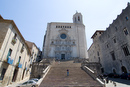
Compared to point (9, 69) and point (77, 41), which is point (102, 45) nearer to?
point (77, 41)

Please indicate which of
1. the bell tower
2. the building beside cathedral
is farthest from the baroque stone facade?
the bell tower

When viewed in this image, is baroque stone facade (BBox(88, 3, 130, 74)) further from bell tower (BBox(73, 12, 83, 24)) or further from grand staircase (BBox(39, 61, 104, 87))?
bell tower (BBox(73, 12, 83, 24))

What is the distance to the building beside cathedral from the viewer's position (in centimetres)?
3416

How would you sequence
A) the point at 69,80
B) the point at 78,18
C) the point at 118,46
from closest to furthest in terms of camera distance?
the point at 69,80, the point at 118,46, the point at 78,18

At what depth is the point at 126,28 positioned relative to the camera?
53.1 feet

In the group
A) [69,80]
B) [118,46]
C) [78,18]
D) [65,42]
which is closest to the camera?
[69,80]

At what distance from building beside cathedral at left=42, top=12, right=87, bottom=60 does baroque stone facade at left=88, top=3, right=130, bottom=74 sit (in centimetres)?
1286

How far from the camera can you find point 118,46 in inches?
733

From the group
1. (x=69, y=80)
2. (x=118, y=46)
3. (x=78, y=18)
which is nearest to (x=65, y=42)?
(x=78, y=18)

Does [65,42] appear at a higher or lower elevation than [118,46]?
higher

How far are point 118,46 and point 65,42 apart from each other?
22000mm

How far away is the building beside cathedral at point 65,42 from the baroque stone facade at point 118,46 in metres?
12.9

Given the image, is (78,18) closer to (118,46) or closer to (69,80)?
(118,46)

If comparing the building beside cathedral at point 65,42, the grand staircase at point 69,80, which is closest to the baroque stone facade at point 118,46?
the grand staircase at point 69,80
